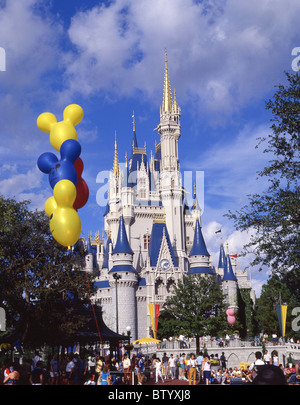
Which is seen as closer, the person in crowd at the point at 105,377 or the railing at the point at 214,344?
the person in crowd at the point at 105,377

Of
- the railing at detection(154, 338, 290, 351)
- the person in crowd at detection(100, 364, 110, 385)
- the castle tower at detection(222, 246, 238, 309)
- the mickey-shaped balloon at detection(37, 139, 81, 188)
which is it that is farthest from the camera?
the castle tower at detection(222, 246, 238, 309)

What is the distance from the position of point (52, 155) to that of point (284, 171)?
850 cm

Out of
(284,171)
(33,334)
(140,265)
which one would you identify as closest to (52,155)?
(284,171)

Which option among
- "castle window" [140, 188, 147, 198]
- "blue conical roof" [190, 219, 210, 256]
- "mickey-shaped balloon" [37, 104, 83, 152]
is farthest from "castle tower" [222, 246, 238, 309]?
"mickey-shaped balloon" [37, 104, 83, 152]

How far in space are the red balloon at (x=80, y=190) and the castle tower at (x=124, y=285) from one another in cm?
4829

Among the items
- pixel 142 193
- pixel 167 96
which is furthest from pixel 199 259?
pixel 167 96

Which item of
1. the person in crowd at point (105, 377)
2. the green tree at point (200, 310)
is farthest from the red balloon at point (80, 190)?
the green tree at point (200, 310)

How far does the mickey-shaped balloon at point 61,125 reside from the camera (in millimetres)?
18984

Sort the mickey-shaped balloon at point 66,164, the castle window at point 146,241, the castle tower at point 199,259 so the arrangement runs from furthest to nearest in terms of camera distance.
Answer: the castle window at point 146,241, the castle tower at point 199,259, the mickey-shaped balloon at point 66,164

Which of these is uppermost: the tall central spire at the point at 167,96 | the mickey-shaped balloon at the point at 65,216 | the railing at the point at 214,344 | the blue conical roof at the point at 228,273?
the tall central spire at the point at 167,96

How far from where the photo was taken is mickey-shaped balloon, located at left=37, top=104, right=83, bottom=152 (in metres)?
19.0

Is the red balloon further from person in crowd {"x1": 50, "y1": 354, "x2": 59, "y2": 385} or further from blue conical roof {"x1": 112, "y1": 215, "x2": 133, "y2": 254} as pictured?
blue conical roof {"x1": 112, "y1": 215, "x2": 133, "y2": 254}

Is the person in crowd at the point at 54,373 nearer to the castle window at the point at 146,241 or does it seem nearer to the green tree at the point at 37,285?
the green tree at the point at 37,285

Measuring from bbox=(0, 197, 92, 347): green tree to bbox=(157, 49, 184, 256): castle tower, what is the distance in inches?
1951
